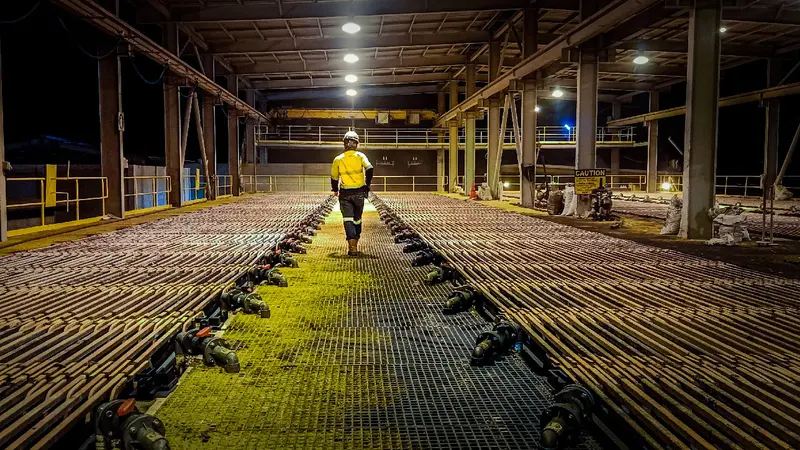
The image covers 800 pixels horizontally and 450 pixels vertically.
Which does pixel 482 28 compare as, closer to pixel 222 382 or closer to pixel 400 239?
pixel 400 239

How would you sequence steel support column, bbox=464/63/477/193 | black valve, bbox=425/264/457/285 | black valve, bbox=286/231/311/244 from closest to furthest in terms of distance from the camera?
black valve, bbox=425/264/457/285, black valve, bbox=286/231/311/244, steel support column, bbox=464/63/477/193

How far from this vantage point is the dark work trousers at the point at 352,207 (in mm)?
8383

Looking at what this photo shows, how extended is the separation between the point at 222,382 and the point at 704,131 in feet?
27.9

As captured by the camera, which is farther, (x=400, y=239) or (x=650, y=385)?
(x=400, y=239)

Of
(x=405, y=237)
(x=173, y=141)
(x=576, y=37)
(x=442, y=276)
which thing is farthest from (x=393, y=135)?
(x=442, y=276)

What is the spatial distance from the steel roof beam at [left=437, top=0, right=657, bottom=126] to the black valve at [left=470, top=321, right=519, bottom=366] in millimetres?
7883

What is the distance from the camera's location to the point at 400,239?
10.1 metres

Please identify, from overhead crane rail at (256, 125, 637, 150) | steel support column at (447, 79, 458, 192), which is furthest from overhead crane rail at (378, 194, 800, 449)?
overhead crane rail at (256, 125, 637, 150)

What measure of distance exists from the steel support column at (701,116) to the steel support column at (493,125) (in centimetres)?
1071

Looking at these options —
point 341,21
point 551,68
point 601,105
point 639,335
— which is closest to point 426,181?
point 601,105

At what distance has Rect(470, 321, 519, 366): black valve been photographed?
12.2ft

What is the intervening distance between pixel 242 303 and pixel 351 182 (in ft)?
12.4

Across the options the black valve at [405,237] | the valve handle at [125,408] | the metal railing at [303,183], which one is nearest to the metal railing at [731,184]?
the metal railing at [303,183]

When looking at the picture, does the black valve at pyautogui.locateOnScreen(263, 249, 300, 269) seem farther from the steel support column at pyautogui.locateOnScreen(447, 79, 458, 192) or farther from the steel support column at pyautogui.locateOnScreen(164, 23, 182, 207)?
the steel support column at pyautogui.locateOnScreen(447, 79, 458, 192)
